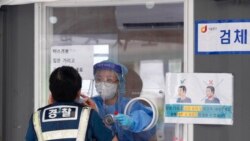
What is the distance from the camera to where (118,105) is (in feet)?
12.6

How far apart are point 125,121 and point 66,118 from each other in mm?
924

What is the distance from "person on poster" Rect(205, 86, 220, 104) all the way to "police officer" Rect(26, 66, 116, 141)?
2.98 ft

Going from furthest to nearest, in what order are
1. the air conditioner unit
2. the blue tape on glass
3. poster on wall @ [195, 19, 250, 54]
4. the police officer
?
the blue tape on glass
the air conditioner unit
poster on wall @ [195, 19, 250, 54]
the police officer

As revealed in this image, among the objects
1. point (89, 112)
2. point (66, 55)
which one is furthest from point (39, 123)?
point (66, 55)

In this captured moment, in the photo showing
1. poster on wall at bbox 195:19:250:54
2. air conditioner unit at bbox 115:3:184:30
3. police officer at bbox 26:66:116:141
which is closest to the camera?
police officer at bbox 26:66:116:141

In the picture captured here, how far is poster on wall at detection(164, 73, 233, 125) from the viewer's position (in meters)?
3.57

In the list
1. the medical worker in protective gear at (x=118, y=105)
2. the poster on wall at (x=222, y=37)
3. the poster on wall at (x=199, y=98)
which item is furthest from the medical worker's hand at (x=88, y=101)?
the poster on wall at (x=222, y=37)

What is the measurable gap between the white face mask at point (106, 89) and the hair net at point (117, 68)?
0.19 ft

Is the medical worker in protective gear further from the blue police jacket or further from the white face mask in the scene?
the blue police jacket

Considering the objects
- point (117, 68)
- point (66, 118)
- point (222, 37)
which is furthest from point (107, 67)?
point (66, 118)

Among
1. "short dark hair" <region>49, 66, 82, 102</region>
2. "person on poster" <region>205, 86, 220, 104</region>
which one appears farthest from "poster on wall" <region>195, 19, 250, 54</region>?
"short dark hair" <region>49, 66, 82, 102</region>

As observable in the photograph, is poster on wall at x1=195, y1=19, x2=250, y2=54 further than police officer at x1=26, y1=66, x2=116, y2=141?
Yes

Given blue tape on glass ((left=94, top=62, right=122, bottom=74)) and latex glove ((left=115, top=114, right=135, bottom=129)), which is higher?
blue tape on glass ((left=94, top=62, right=122, bottom=74))

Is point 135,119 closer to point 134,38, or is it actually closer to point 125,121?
point 125,121
